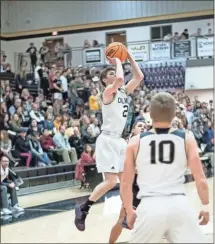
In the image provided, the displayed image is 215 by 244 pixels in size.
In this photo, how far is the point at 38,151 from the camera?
14.8 meters

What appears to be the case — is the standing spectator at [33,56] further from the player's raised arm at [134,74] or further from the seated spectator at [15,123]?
the player's raised arm at [134,74]

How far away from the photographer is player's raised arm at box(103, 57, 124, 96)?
4477 mm

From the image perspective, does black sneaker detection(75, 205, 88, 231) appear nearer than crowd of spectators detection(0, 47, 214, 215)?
Yes

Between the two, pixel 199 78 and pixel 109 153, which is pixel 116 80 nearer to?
pixel 109 153

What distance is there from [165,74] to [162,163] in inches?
894

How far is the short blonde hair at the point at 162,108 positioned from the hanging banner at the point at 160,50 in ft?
72.1

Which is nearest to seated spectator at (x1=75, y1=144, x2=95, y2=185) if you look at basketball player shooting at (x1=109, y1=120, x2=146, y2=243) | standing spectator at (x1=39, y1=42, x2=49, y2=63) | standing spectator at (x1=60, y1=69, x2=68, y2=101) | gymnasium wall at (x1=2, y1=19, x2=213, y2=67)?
standing spectator at (x1=60, y1=69, x2=68, y2=101)

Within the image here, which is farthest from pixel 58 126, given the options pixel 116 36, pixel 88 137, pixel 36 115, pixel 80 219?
pixel 116 36

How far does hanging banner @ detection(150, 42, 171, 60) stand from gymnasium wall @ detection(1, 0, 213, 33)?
145 inches

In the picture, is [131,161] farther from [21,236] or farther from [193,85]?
[193,85]

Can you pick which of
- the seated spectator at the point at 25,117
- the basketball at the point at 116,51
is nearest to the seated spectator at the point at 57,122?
the seated spectator at the point at 25,117

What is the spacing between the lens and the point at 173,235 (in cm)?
332

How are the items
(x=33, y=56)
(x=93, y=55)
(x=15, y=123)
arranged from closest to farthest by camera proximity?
(x=15, y=123) → (x=93, y=55) → (x=33, y=56)

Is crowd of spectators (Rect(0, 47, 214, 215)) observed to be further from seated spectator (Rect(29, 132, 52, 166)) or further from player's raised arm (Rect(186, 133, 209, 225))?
player's raised arm (Rect(186, 133, 209, 225))
